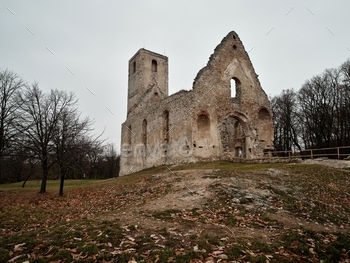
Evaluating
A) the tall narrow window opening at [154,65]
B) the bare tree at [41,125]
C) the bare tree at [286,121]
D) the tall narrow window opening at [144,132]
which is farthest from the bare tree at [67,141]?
the bare tree at [286,121]

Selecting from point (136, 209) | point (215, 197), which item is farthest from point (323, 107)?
point (136, 209)

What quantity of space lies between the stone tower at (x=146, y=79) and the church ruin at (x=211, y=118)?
4.65 m

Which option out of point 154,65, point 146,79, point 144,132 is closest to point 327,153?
point 144,132

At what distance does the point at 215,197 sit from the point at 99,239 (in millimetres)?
5160

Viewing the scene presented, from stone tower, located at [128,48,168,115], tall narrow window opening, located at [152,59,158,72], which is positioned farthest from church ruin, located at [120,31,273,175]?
tall narrow window opening, located at [152,59,158,72]

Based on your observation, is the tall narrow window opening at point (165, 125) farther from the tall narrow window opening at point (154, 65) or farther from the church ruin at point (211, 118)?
the tall narrow window opening at point (154, 65)

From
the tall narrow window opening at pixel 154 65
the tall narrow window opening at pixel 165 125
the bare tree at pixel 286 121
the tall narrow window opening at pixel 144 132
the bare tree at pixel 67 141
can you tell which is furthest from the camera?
the bare tree at pixel 286 121

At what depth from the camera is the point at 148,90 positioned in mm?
34938

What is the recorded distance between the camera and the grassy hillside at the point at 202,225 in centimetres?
550

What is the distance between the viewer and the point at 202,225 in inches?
288

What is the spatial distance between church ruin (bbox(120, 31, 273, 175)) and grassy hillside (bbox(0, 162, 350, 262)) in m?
8.93

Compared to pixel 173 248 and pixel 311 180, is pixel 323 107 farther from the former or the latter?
pixel 173 248

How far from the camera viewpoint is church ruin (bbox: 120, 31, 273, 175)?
21812 millimetres

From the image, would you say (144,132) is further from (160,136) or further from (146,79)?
(146,79)
